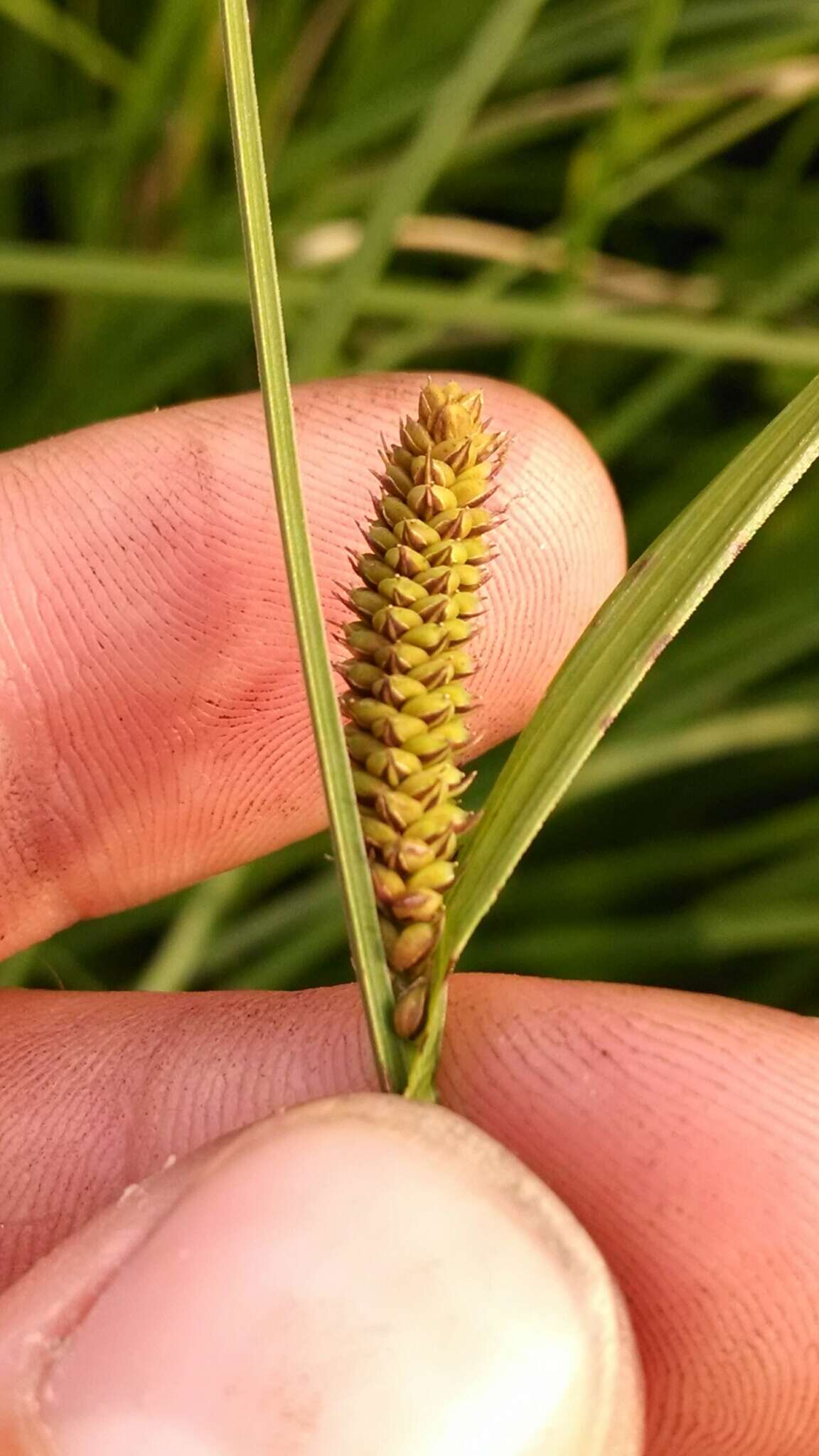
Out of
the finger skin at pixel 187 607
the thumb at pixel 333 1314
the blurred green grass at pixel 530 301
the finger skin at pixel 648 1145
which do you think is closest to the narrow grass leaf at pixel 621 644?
the thumb at pixel 333 1314

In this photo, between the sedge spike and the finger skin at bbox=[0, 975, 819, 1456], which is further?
the finger skin at bbox=[0, 975, 819, 1456]

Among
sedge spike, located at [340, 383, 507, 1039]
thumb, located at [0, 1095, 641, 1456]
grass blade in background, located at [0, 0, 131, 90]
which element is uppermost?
grass blade in background, located at [0, 0, 131, 90]

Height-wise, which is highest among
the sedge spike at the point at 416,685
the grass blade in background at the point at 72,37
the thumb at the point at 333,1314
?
the grass blade in background at the point at 72,37

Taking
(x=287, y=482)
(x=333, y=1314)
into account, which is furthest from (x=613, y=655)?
(x=333, y=1314)

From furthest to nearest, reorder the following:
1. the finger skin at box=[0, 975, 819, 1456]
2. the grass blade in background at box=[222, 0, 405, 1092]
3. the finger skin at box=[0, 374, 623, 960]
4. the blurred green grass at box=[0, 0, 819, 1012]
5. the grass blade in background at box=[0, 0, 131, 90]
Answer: the grass blade in background at box=[0, 0, 131, 90] < the blurred green grass at box=[0, 0, 819, 1012] < the finger skin at box=[0, 374, 623, 960] < the finger skin at box=[0, 975, 819, 1456] < the grass blade in background at box=[222, 0, 405, 1092]

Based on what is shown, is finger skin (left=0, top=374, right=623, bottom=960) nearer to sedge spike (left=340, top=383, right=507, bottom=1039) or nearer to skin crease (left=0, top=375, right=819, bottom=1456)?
skin crease (left=0, top=375, right=819, bottom=1456)

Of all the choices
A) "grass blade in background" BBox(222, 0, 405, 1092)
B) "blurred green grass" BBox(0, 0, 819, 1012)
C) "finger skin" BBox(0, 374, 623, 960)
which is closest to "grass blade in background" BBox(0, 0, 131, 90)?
"blurred green grass" BBox(0, 0, 819, 1012)

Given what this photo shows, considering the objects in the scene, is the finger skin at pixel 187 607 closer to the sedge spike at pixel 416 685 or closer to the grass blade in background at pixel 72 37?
the sedge spike at pixel 416 685
